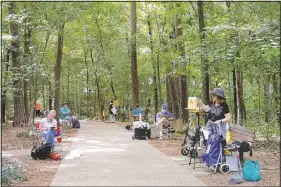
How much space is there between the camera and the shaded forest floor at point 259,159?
727 centimetres

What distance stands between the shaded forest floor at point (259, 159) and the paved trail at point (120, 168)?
322 mm

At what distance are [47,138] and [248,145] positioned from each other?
5.44 metres

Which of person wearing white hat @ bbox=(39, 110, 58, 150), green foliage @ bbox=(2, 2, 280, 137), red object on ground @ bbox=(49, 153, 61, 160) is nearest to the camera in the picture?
green foliage @ bbox=(2, 2, 280, 137)

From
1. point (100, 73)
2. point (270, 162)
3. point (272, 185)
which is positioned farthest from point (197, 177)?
point (100, 73)

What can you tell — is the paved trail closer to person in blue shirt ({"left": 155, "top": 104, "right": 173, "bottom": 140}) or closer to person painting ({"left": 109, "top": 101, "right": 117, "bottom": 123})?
person in blue shirt ({"left": 155, "top": 104, "right": 173, "bottom": 140})

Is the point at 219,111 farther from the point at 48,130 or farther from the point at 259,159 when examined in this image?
the point at 48,130

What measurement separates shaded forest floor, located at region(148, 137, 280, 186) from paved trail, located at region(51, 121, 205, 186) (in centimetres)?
32

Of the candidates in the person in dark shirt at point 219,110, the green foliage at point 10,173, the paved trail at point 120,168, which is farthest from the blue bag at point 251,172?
the green foliage at point 10,173

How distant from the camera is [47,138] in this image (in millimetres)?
10758

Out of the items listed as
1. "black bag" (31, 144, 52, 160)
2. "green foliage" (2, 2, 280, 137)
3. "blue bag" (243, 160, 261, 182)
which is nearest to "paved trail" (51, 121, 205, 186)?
"black bag" (31, 144, 52, 160)

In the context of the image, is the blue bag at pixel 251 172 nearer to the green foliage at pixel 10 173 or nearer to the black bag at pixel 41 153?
the green foliage at pixel 10 173

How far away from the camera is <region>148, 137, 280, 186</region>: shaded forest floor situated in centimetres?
727

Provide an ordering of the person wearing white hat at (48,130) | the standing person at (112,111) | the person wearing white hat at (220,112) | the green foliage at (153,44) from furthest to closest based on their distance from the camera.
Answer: the standing person at (112,111), the person wearing white hat at (48,130), the green foliage at (153,44), the person wearing white hat at (220,112)

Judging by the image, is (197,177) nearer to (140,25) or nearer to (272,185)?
(272,185)
